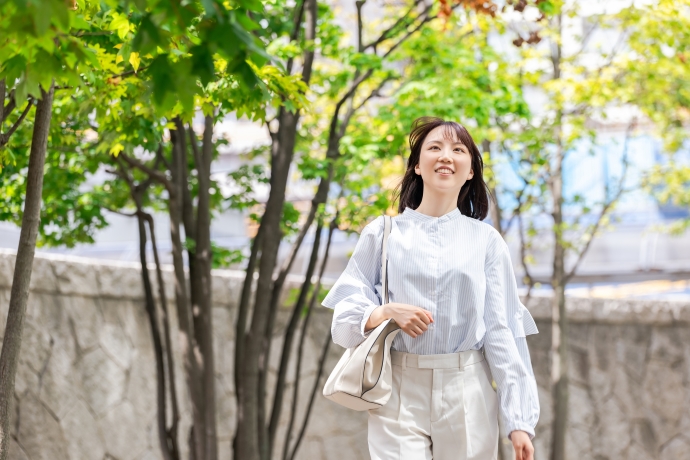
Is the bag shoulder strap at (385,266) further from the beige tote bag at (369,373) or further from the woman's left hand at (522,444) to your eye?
the woman's left hand at (522,444)

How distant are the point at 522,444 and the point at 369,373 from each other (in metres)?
0.46

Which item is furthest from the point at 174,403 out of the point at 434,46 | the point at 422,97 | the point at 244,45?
the point at 244,45

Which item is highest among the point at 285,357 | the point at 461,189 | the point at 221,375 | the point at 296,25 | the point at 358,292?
the point at 296,25

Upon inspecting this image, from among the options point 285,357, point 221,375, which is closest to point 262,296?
point 285,357

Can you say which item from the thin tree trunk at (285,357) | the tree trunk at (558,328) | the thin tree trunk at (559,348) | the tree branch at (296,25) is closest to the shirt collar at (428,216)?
the tree branch at (296,25)

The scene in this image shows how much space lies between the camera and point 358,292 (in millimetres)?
2555

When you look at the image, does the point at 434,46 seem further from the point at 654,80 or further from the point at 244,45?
the point at 244,45

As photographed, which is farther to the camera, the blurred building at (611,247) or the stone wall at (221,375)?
the blurred building at (611,247)

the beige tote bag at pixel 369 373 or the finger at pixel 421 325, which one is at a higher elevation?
the finger at pixel 421 325

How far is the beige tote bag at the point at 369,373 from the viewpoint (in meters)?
2.38

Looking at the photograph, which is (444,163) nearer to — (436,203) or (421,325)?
(436,203)

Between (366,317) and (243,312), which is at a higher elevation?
(366,317)

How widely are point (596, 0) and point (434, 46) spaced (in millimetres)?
1977

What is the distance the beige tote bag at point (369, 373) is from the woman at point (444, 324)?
0.16 ft
